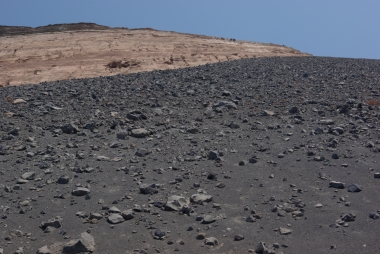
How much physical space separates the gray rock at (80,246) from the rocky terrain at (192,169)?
0.02 metres

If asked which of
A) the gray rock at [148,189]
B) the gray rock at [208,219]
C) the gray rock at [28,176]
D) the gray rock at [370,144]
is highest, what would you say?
the gray rock at [370,144]

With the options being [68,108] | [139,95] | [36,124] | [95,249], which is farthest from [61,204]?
[139,95]

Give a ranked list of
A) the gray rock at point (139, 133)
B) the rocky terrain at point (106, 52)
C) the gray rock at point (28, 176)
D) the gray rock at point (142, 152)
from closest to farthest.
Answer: the gray rock at point (28, 176), the gray rock at point (142, 152), the gray rock at point (139, 133), the rocky terrain at point (106, 52)

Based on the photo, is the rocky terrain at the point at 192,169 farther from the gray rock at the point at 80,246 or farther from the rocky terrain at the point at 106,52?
the rocky terrain at the point at 106,52

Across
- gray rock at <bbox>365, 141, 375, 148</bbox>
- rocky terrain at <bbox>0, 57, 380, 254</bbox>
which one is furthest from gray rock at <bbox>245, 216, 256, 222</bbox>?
gray rock at <bbox>365, 141, 375, 148</bbox>

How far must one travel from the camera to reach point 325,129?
883cm

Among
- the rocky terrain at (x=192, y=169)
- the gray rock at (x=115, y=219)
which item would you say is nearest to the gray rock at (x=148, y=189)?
the rocky terrain at (x=192, y=169)

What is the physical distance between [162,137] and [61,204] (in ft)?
9.65

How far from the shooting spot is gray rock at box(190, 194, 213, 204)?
601cm

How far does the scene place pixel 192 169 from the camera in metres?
7.03

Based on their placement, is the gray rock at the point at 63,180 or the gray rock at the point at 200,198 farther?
the gray rock at the point at 63,180

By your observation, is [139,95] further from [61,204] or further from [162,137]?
[61,204]

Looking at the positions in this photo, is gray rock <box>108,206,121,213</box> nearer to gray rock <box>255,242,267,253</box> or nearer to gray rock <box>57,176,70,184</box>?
gray rock <box>57,176,70,184</box>

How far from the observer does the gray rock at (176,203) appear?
19.1 ft
